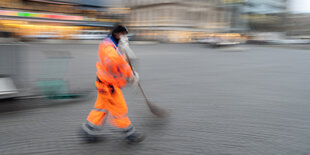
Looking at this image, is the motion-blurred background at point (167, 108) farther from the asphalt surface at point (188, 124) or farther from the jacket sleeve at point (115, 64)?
the jacket sleeve at point (115, 64)

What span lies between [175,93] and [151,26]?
2056 inches

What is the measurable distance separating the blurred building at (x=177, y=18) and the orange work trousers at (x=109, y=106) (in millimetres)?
41042

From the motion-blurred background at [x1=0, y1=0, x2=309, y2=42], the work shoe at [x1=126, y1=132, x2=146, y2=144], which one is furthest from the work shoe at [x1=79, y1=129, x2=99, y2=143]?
the motion-blurred background at [x1=0, y1=0, x2=309, y2=42]

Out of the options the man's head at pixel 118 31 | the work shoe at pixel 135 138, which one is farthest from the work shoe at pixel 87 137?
the man's head at pixel 118 31

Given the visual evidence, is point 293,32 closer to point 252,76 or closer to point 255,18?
point 255,18

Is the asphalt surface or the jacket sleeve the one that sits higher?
the jacket sleeve

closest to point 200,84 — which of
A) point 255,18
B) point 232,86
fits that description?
point 232,86

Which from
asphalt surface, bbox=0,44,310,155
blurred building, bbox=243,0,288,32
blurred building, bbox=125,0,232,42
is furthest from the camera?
blurred building, bbox=243,0,288,32

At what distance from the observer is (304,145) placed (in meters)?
3.44

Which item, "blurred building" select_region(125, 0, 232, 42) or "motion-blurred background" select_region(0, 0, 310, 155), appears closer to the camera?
"motion-blurred background" select_region(0, 0, 310, 155)

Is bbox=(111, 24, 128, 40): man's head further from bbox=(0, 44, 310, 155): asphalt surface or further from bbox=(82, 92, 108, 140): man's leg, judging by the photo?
bbox=(0, 44, 310, 155): asphalt surface

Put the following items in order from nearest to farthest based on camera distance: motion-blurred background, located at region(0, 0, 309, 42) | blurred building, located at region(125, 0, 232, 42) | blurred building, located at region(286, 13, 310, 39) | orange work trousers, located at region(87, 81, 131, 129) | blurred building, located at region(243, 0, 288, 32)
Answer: orange work trousers, located at region(87, 81, 131, 129)
motion-blurred background, located at region(0, 0, 309, 42)
blurred building, located at region(125, 0, 232, 42)
blurred building, located at region(286, 13, 310, 39)
blurred building, located at region(243, 0, 288, 32)

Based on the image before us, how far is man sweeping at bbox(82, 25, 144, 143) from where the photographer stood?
3.06 meters

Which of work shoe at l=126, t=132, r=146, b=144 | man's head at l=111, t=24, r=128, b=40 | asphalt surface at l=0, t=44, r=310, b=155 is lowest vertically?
asphalt surface at l=0, t=44, r=310, b=155
